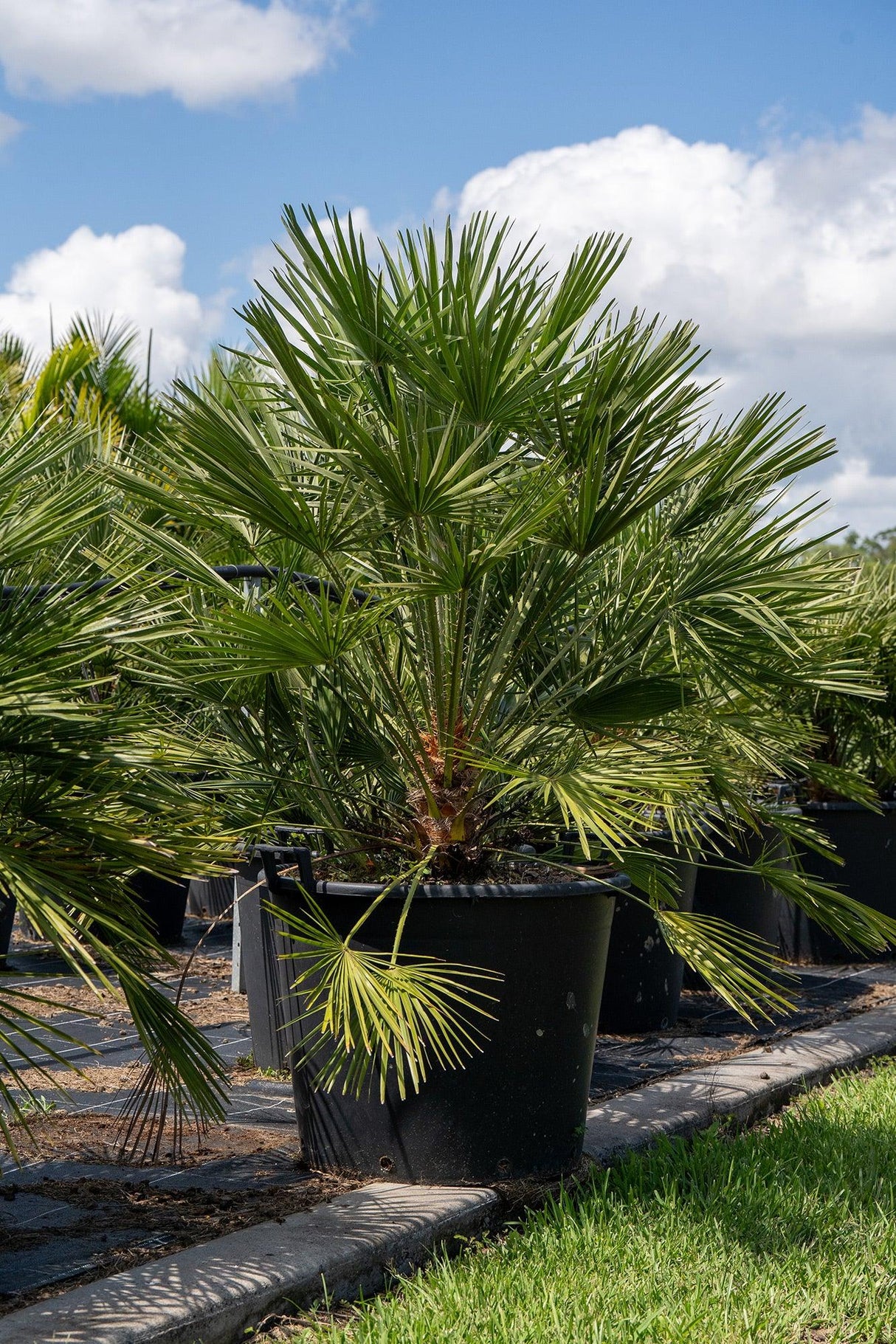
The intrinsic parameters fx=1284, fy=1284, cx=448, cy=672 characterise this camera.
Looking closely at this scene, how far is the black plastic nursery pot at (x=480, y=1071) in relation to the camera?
3.08 m

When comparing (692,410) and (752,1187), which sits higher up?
(692,410)

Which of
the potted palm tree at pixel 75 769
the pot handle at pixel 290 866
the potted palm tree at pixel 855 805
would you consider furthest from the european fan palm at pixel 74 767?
the potted palm tree at pixel 855 805

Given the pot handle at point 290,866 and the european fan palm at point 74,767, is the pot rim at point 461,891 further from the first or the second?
the european fan palm at point 74,767

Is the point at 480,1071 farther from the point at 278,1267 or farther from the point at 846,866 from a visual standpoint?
the point at 846,866

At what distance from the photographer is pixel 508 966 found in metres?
3.13

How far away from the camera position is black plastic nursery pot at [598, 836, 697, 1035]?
4953mm

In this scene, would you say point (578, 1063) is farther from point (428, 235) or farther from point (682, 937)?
point (428, 235)

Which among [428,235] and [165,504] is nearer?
[165,504]

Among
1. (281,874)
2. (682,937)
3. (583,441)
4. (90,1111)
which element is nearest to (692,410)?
(583,441)

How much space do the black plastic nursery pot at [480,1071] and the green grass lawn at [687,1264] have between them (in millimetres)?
197

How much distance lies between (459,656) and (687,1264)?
147 cm

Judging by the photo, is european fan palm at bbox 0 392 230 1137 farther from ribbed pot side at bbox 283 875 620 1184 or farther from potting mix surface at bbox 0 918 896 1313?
ribbed pot side at bbox 283 875 620 1184

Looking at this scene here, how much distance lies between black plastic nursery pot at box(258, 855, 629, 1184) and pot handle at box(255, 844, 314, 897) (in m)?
0.07

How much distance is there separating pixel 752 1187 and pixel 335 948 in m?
1.23
